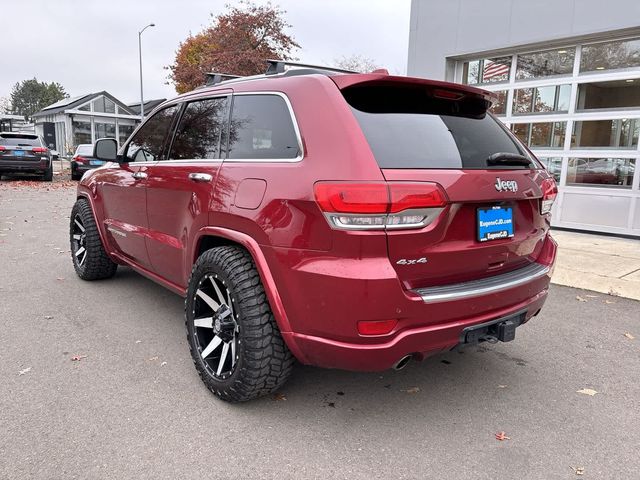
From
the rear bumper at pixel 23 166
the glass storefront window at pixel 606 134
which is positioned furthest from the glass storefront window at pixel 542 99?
the rear bumper at pixel 23 166

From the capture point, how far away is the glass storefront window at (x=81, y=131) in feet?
133

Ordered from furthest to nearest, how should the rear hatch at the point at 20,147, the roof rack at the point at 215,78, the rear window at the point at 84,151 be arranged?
1. the rear window at the point at 84,151
2. the rear hatch at the point at 20,147
3. the roof rack at the point at 215,78

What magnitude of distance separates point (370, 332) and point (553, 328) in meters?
2.67

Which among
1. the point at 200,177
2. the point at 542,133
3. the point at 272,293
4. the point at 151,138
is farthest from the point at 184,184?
the point at 542,133

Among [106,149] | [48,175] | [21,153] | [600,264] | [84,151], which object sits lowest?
[600,264]

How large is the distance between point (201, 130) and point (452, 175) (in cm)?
185

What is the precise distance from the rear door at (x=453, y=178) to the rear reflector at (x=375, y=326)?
0.20m

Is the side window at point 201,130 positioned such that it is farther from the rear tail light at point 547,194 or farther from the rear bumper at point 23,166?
the rear bumper at point 23,166

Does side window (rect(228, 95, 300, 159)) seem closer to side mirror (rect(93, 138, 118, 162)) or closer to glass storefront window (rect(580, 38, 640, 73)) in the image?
side mirror (rect(93, 138, 118, 162))

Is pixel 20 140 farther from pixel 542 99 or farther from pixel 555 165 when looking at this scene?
pixel 555 165

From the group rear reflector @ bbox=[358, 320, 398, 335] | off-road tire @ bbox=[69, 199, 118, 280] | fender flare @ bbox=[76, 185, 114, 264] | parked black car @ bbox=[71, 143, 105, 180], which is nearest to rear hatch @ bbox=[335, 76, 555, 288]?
rear reflector @ bbox=[358, 320, 398, 335]

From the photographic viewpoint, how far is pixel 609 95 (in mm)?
8344

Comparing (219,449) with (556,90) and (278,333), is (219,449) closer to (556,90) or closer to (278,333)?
(278,333)

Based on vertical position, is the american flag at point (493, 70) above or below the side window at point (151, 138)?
above
